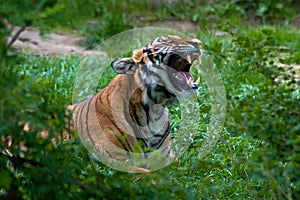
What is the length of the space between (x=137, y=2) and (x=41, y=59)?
306 cm

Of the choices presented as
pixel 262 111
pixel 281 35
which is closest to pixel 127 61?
pixel 262 111

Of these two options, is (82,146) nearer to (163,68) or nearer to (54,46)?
(163,68)

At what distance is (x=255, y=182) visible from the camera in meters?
4.55

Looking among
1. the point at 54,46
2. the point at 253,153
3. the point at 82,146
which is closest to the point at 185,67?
the point at 253,153

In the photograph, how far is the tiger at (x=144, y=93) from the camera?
15.9 feet

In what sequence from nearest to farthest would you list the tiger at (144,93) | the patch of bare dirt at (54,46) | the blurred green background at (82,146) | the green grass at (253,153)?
the blurred green background at (82,146), the green grass at (253,153), the tiger at (144,93), the patch of bare dirt at (54,46)

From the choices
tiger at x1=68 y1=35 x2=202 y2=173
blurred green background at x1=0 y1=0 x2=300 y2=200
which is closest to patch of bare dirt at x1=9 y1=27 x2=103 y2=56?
tiger at x1=68 y1=35 x2=202 y2=173

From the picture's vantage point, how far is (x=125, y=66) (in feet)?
16.0

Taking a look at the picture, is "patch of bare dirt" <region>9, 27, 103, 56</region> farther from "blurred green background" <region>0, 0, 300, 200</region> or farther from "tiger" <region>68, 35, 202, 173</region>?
"blurred green background" <region>0, 0, 300, 200</region>

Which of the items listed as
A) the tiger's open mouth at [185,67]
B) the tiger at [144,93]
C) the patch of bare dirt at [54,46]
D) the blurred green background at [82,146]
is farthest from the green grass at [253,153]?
the patch of bare dirt at [54,46]

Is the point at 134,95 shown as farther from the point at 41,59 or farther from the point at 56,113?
the point at 41,59

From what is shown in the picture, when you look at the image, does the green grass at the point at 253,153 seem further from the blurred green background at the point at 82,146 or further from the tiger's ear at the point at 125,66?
the tiger's ear at the point at 125,66

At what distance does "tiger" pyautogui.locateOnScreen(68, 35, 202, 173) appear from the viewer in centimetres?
485

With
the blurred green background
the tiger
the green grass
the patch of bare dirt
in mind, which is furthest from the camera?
the patch of bare dirt
